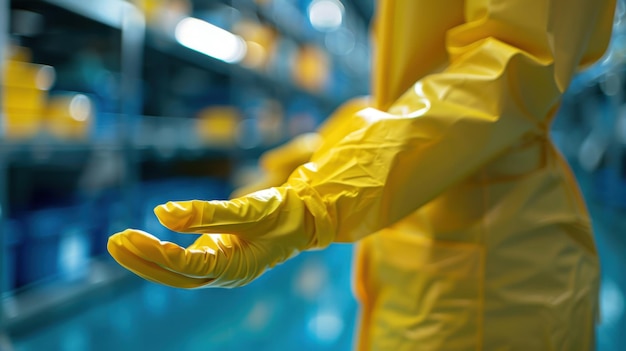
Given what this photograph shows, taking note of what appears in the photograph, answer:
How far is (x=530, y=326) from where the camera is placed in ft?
2.04

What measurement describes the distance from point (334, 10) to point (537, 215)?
5.21 m

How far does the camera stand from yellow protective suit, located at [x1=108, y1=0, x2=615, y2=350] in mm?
492

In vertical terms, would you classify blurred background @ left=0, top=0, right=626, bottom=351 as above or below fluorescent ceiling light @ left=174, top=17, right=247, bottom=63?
below

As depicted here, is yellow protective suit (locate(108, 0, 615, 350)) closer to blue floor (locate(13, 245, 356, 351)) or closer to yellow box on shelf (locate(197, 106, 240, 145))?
blue floor (locate(13, 245, 356, 351))

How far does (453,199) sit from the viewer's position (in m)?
0.64

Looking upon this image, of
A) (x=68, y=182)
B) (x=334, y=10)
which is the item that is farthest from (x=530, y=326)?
(x=334, y=10)

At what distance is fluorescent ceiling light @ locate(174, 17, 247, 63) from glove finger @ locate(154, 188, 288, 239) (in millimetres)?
2495

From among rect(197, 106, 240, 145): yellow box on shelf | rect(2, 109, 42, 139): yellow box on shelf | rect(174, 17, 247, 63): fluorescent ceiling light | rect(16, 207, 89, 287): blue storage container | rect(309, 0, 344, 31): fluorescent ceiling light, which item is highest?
rect(309, 0, 344, 31): fluorescent ceiling light

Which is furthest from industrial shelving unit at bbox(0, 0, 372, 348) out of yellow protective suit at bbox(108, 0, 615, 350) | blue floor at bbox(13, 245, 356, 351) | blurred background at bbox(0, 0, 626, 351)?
yellow protective suit at bbox(108, 0, 615, 350)

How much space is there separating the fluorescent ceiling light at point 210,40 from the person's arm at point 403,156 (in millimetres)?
2429

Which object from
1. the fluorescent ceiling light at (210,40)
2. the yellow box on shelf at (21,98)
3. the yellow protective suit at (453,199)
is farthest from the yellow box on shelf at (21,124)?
the yellow protective suit at (453,199)

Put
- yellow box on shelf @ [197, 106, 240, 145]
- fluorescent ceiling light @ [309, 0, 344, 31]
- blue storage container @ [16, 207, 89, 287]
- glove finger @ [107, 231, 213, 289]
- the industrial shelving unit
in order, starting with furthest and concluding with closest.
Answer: fluorescent ceiling light @ [309, 0, 344, 31] < yellow box on shelf @ [197, 106, 240, 145] < blue storage container @ [16, 207, 89, 287] < the industrial shelving unit < glove finger @ [107, 231, 213, 289]

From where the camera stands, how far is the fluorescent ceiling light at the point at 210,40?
2879 millimetres

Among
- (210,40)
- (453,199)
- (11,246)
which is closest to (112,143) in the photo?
(11,246)
